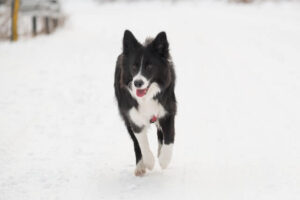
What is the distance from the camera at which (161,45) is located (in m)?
4.77

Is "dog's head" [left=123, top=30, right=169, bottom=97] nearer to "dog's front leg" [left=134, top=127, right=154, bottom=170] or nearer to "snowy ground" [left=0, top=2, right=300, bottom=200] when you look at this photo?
"dog's front leg" [left=134, top=127, right=154, bottom=170]

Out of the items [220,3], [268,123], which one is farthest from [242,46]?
[220,3]

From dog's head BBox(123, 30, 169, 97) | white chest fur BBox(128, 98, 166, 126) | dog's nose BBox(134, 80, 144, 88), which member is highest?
dog's head BBox(123, 30, 169, 97)

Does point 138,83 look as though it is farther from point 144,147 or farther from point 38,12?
point 38,12

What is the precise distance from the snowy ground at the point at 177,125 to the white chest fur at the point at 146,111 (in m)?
0.74

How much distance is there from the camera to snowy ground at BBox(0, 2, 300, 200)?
15.9 feet

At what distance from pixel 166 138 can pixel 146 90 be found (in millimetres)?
713

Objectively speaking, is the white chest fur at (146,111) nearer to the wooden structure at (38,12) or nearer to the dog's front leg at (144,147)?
the dog's front leg at (144,147)

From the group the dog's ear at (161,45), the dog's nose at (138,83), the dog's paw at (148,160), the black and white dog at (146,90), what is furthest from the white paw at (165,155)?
the dog's ear at (161,45)

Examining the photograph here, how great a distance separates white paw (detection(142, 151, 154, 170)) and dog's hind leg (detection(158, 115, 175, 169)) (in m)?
0.11

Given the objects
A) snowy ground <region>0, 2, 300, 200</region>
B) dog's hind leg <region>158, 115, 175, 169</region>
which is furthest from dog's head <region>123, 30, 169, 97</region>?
snowy ground <region>0, 2, 300, 200</region>

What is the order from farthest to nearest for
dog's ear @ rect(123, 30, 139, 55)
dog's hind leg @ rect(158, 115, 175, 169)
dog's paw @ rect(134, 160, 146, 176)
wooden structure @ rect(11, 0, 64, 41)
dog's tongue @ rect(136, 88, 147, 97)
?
wooden structure @ rect(11, 0, 64, 41), dog's paw @ rect(134, 160, 146, 176), dog's hind leg @ rect(158, 115, 175, 169), dog's ear @ rect(123, 30, 139, 55), dog's tongue @ rect(136, 88, 147, 97)

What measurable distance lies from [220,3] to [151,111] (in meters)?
27.4

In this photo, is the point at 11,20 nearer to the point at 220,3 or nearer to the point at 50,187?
the point at 50,187
